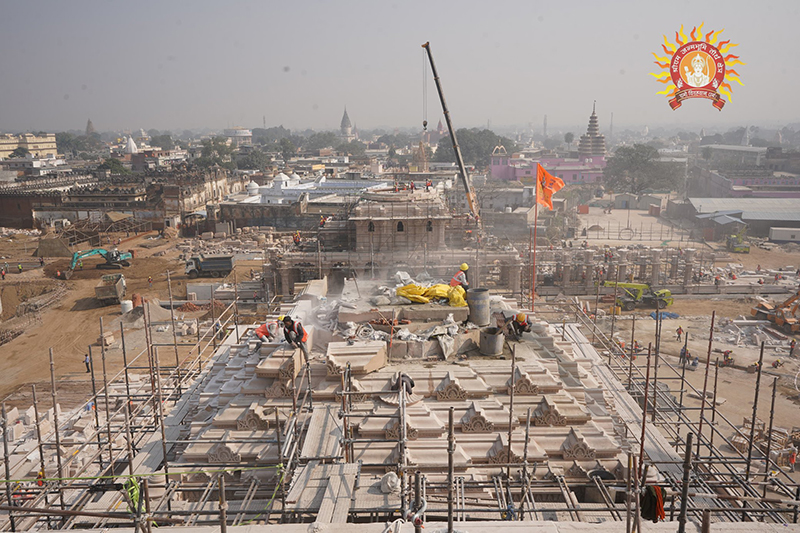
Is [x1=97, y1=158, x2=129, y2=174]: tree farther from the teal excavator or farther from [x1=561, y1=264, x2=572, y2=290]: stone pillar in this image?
[x1=561, y1=264, x2=572, y2=290]: stone pillar

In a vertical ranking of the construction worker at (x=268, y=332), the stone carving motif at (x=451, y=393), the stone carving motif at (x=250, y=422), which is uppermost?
the construction worker at (x=268, y=332)

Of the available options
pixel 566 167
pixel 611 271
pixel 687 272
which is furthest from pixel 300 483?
pixel 566 167

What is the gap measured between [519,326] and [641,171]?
74.1 m

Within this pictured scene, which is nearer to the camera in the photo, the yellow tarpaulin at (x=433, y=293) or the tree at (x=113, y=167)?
the yellow tarpaulin at (x=433, y=293)

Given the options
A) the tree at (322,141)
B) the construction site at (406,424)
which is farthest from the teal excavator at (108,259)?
the tree at (322,141)

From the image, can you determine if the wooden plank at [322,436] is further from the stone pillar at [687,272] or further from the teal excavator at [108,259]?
the teal excavator at [108,259]

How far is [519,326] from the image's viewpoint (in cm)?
1423

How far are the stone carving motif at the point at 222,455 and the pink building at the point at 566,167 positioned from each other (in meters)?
75.2

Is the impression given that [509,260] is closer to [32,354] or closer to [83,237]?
[32,354]

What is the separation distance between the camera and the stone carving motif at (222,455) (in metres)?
11.0

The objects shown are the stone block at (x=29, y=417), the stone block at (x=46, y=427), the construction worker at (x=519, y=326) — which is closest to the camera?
the construction worker at (x=519, y=326)

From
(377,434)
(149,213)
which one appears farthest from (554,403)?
(149,213)

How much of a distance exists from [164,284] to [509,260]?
2415 cm

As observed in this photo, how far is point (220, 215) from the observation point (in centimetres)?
5919
